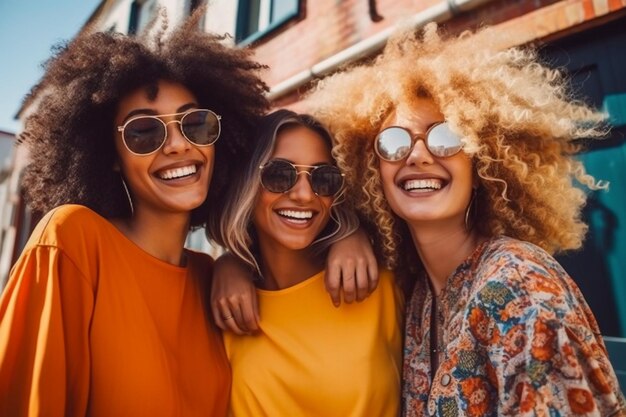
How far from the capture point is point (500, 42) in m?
2.01

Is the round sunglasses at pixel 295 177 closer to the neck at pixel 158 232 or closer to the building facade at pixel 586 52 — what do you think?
the neck at pixel 158 232

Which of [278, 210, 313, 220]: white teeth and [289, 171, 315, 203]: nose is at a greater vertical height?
[289, 171, 315, 203]: nose

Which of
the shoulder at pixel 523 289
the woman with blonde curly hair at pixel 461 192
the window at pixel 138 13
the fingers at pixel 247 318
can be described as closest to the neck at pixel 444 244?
the woman with blonde curly hair at pixel 461 192

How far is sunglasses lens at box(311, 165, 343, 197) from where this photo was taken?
2.05m

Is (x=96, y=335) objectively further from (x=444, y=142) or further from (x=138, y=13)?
(x=138, y=13)

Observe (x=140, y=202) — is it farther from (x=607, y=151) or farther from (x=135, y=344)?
(x=607, y=151)

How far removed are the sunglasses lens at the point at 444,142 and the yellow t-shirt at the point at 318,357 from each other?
2.15ft

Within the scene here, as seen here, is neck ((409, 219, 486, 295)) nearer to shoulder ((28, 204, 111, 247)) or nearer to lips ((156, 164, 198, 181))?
lips ((156, 164, 198, 181))

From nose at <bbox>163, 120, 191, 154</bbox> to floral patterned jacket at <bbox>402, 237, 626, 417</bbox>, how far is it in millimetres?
1261

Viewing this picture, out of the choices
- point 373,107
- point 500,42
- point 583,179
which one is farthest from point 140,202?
point 583,179

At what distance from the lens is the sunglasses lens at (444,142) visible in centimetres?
172

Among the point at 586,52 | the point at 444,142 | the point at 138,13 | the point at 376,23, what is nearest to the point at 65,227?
the point at 444,142

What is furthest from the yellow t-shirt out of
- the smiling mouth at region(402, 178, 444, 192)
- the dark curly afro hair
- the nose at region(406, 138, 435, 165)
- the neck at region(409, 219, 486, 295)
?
the dark curly afro hair

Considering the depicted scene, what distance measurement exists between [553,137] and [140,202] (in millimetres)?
1802
